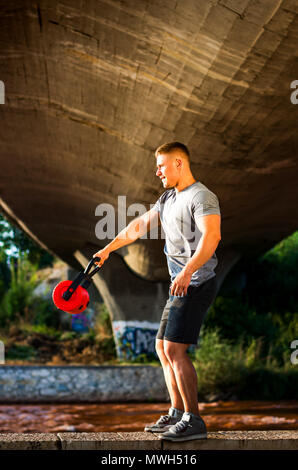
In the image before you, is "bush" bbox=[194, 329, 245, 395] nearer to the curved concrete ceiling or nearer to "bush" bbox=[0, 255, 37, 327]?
the curved concrete ceiling

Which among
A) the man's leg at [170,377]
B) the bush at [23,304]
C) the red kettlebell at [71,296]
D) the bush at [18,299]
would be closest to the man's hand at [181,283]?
the man's leg at [170,377]

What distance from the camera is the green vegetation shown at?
1839cm

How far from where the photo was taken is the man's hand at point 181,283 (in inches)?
140

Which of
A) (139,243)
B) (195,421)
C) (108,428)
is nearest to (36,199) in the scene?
(139,243)

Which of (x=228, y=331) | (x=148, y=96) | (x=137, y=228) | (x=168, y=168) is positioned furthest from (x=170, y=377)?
(x=228, y=331)

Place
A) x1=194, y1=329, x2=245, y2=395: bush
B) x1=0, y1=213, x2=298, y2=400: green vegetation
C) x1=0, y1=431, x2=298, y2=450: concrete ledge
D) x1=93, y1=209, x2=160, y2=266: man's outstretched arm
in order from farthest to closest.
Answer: x1=0, y1=213, x2=298, y2=400: green vegetation, x1=194, y1=329, x2=245, y2=395: bush, x1=93, y1=209, x2=160, y2=266: man's outstretched arm, x1=0, y1=431, x2=298, y2=450: concrete ledge

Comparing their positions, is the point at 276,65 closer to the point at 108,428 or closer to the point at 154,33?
the point at 154,33

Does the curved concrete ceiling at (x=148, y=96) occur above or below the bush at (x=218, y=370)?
above

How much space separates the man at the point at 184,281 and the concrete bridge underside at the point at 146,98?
3882mm

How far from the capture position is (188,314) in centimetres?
366

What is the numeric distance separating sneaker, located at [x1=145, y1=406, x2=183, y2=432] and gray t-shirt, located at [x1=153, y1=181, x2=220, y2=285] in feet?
3.05

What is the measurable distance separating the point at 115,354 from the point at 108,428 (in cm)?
1324

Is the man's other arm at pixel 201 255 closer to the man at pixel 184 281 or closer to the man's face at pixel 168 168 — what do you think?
the man at pixel 184 281

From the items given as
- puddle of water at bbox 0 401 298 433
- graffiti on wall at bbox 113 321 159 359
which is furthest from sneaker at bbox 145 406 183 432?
graffiti on wall at bbox 113 321 159 359
